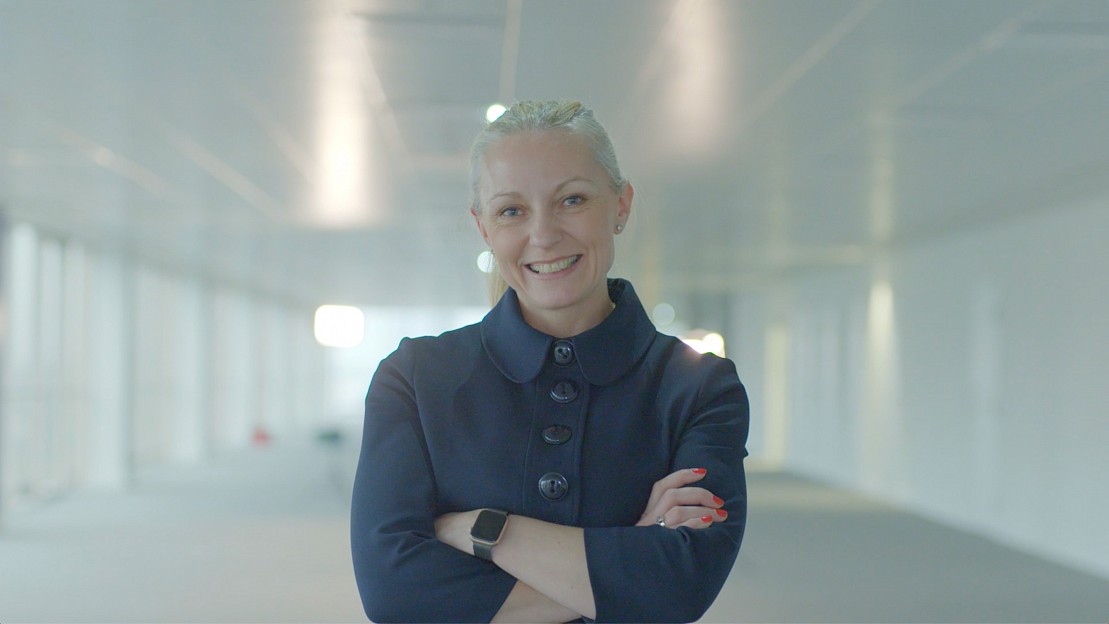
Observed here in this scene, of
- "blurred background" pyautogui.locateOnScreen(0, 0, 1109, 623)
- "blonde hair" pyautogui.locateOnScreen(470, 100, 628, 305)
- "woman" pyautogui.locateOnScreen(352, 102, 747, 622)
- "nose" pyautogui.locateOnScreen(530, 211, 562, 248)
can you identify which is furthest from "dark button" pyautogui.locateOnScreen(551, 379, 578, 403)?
"blurred background" pyautogui.locateOnScreen(0, 0, 1109, 623)

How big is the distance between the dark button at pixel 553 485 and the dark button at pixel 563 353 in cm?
19

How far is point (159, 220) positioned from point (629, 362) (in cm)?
1352

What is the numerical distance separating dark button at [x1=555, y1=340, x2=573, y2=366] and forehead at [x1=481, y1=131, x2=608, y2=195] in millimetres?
261

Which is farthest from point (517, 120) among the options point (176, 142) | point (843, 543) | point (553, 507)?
point (843, 543)

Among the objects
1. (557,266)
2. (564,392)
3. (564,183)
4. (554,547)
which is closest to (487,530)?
(554,547)

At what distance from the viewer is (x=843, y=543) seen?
38.7ft

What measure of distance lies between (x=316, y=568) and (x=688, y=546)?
813 centimetres

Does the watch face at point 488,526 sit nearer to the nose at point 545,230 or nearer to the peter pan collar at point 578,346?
the peter pan collar at point 578,346

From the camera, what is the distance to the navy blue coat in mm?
1857

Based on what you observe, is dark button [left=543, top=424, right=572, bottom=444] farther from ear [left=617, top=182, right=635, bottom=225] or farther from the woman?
ear [left=617, top=182, right=635, bottom=225]

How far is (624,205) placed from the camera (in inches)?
78.8

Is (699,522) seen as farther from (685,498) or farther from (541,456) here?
(541,456)

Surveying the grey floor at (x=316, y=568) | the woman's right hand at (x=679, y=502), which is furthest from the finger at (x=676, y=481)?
the grey floor at (x=316, y=568)

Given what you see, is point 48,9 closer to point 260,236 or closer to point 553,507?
point 553,507
